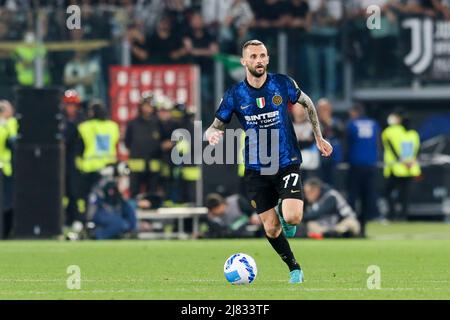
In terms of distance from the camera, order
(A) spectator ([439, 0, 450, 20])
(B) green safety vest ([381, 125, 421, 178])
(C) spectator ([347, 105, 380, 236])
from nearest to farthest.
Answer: (C) spectator ([347, 105, 380, 236]) < (B) green safety vest ([381, 125, 421, 178]) < (A) spectator ([439, 0, 450, 20])

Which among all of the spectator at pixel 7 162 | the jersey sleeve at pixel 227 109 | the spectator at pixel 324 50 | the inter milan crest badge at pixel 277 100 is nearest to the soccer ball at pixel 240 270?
the jersey sleeve at pixel 227 109

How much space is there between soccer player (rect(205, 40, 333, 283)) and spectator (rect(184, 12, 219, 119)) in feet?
45.8

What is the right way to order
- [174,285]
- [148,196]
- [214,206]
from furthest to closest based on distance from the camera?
[148,196], [214,206], [174,285]

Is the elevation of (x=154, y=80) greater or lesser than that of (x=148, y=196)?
greater

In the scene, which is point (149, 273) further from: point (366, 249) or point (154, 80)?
point (154, 80)

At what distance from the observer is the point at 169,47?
2795 centimetres

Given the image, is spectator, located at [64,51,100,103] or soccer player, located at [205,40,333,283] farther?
spectator, located at [64,51,100,103]

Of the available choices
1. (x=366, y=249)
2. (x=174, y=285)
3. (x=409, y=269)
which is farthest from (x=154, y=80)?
(x=174, y=285)

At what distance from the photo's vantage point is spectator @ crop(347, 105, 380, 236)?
2606 cm

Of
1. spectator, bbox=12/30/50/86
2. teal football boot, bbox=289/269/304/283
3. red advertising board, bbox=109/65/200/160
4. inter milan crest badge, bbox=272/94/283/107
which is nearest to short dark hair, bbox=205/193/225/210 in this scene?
red advertising board, bbox=109/65/200/160

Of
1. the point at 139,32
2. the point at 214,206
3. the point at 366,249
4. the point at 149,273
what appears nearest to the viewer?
the point at 149,273

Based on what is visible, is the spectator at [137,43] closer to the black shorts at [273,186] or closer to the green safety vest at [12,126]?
the green safety vest at [12,126]

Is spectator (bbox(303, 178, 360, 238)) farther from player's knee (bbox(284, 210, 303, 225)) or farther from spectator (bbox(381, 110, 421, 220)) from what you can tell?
player's knee (bbox(284, 210, 303, 225))

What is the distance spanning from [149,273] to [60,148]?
26.2ft
